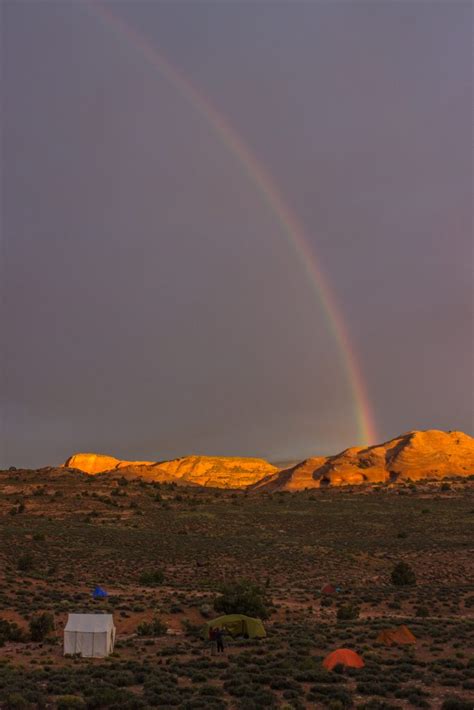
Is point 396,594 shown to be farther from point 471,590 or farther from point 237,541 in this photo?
point 237,541

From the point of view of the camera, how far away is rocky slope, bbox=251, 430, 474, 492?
132000 mm

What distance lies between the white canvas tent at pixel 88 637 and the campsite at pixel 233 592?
0.35m

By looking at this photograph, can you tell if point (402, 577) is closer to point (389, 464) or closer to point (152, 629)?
point (152, 629)

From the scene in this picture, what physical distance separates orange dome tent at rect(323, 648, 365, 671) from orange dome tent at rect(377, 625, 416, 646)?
5319 mm

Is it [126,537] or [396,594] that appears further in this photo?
[126,537]

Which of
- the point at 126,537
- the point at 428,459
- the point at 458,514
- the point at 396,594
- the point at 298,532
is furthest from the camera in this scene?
the point at 428,459

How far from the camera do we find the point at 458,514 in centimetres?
8194

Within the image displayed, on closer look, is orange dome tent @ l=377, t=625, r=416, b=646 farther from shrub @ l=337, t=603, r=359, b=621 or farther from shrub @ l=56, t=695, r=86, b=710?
shrub @ l=56, t=695, r=86, b=710

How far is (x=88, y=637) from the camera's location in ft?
83.0

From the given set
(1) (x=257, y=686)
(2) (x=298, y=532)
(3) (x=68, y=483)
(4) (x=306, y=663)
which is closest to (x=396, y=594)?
(4) (x=306, y=663)

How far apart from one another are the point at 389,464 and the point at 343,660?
119161mm

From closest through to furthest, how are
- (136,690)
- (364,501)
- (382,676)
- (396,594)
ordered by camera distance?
(136,690)
(382,676)
(396,594)
(364,501)

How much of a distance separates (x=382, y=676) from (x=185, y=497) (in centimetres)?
8244

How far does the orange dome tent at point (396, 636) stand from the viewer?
91.4ft
